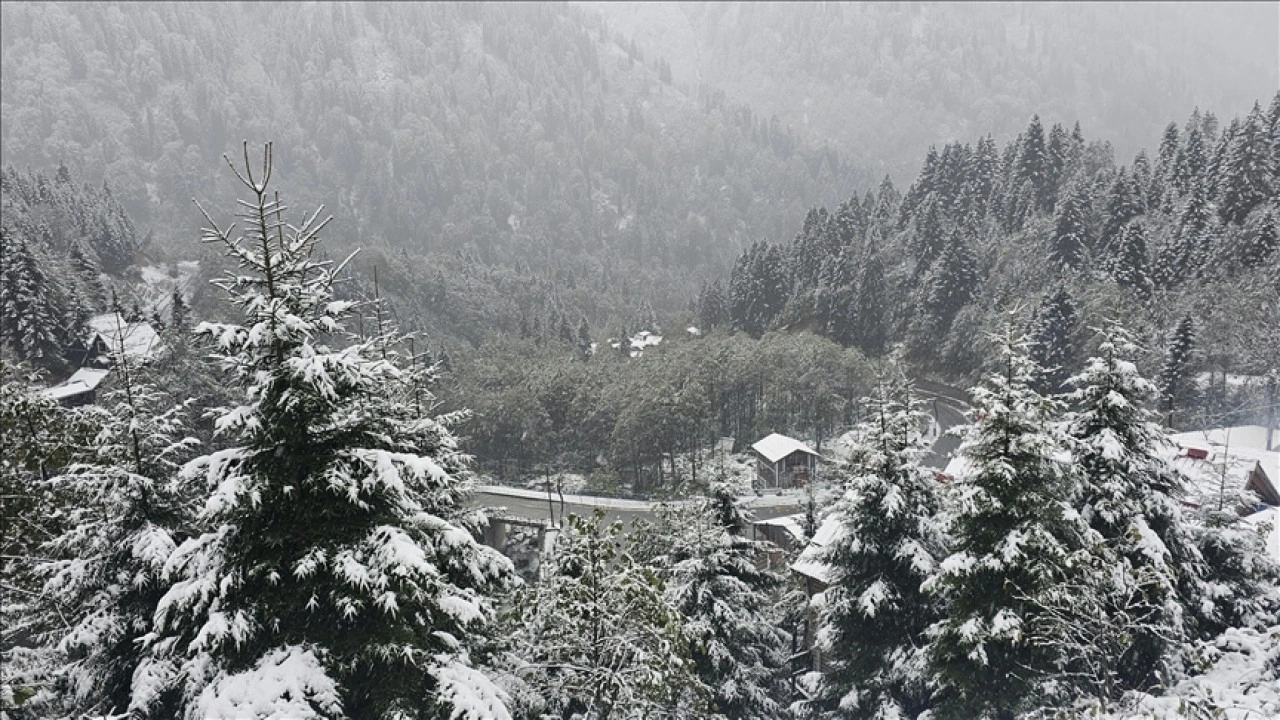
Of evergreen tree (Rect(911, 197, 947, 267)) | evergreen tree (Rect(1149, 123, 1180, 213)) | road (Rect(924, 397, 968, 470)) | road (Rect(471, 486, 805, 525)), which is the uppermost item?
evergreen tree (Rect(1149, 123, 1180, 213))

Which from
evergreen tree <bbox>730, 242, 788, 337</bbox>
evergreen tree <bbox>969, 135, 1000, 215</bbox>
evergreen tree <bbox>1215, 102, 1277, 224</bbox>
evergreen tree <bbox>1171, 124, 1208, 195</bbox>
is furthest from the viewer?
evergreen tree <bbox>730, 242, 788, 337</bbox>

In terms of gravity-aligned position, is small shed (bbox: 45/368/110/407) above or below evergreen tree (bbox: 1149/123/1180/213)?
below

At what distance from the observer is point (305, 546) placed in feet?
28.3

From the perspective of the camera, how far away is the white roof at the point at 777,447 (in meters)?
60.0

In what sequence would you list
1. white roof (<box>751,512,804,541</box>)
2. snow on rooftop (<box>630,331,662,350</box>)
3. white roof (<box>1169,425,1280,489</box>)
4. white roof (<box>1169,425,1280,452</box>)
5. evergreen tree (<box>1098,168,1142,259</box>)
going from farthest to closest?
snow on rooftop (<box>630,331,662,350</box>)
evergreen tree (<box>1098,168,1142,259</box>)
white roof (<box>1169,425,1280,452</box>)
white roof (<box>751,512,804,541</box>)
white roof (<box>1169,425,1280,489</box>)

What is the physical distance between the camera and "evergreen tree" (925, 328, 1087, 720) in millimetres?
14383

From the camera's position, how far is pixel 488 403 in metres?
67.8

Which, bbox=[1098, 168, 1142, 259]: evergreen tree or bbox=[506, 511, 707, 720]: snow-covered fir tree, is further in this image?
bbox=[1098, 168, 1142, 259]: evergreen tree

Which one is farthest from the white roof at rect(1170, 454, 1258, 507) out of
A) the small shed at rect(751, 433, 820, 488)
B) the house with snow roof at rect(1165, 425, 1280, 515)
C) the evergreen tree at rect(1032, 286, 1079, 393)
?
the small shed at rect(751, 433, 820, 488)

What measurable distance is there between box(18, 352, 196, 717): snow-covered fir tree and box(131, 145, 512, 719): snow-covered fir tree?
3.66 metres

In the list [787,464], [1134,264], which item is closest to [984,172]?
[1134,264]

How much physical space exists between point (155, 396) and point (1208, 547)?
2711cm

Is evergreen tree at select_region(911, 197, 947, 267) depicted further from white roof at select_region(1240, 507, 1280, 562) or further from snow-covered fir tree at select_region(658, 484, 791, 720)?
snow-covered fir tree at select_region(658, 484, 791, 720)

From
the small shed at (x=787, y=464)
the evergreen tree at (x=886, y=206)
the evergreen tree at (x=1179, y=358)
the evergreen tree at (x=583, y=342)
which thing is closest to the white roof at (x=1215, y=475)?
the evergreen tree at (x=1179, y=358)
